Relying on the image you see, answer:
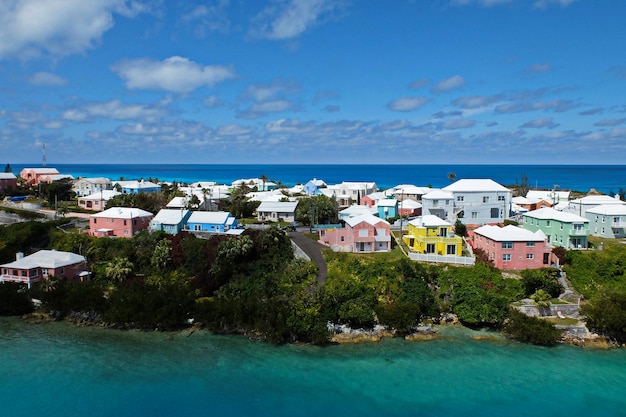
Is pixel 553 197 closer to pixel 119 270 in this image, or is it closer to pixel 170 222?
pixel 170 222

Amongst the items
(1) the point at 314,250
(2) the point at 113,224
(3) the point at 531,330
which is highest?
(2) the point at 113,224

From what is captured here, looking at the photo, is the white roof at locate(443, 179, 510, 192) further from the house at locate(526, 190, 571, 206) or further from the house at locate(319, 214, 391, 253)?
the house at locate(526, 190, 571, 206)

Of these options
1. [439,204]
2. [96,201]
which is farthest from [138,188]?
[439,204]

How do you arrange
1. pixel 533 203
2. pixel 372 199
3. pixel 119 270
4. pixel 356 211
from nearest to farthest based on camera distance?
pixel 119 270 < pixel 356 211 < pixel 533 203 < pixel 372 199

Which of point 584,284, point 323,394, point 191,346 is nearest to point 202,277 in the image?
point 191,346

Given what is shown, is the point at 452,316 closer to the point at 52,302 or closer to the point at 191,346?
the point at 191,346

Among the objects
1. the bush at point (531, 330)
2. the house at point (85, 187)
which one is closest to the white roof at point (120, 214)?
the house at point (85, 187)
